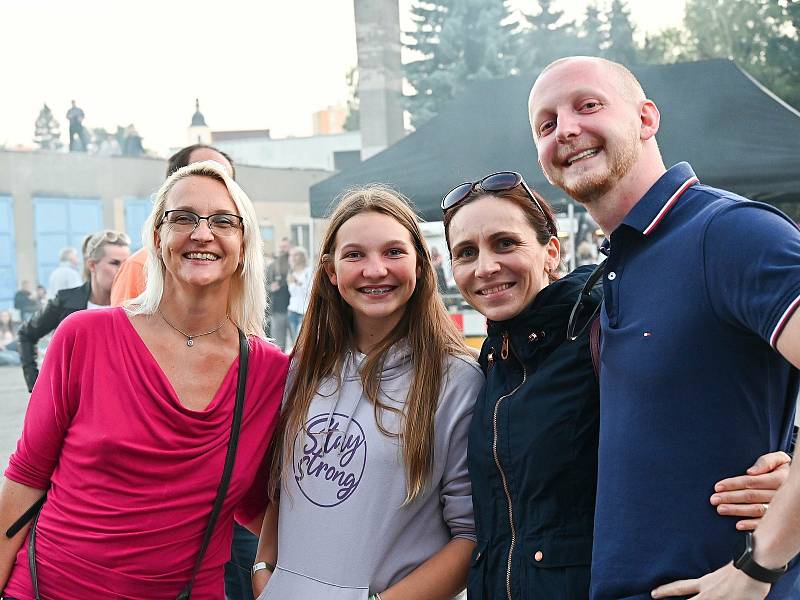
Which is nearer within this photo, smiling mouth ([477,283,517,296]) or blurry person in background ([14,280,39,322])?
smiling mouth ([477,283,517,296])

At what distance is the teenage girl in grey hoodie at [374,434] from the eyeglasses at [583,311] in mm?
393

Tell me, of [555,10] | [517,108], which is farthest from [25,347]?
[555,10]

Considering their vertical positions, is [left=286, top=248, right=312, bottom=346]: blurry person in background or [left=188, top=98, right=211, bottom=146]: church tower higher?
[left=188, top=98, right=211, bottom=146]: church tower

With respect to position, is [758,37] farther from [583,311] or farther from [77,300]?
[583,311]

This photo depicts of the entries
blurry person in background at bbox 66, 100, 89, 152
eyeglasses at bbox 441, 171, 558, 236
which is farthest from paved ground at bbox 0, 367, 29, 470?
blurry person in background at bbox 66, 100, 89, 152

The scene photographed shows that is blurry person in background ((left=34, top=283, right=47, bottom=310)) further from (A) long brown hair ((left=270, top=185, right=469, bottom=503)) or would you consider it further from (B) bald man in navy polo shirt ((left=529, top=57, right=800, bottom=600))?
(B) bald man in navy polo shirt ((left=529, top=57, right=800, bottom=600))

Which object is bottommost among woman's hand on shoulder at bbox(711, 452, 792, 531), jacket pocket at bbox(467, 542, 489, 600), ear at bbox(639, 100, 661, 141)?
jacket pocket at bbox(467, 542, 489, 600)

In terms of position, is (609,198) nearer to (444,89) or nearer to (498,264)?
(498,264)

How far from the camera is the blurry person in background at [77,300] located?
4586mm

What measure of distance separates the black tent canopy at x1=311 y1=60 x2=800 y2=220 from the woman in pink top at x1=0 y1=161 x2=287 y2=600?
620cm

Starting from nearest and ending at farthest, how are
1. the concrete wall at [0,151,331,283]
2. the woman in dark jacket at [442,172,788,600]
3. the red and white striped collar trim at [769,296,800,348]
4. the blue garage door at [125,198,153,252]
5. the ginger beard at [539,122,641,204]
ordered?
1. the red and white striped collar trim at [769,296,800,348]
2. the ginger beard at [539,122,641,204]
3. the woman in dark jacket at [442,172,788,600]
4. the concrete wall at [0,151,331,283]
5. the blue garage door at [125,198,153,252]

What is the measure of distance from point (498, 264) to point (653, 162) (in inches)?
18.2

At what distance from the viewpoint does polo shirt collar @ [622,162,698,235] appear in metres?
1.67

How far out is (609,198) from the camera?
180 centimetres
